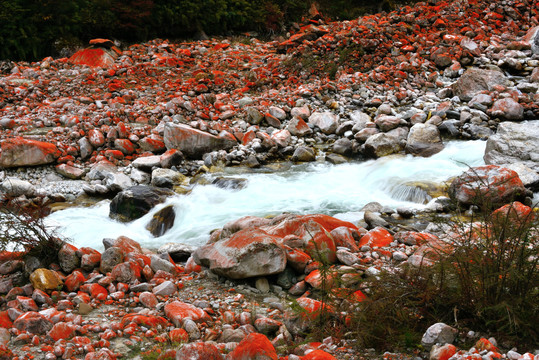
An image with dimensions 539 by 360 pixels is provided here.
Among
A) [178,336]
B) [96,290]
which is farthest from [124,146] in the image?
[178,336]

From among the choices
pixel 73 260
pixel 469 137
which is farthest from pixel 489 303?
pixel 469 137

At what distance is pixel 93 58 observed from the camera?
12.7 metres

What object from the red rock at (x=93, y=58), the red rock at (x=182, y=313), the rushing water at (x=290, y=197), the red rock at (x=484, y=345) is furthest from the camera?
the red rock at (x=93, y=58)

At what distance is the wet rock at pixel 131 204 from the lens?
6863 millimetres

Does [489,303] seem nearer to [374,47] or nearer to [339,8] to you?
[374,47]

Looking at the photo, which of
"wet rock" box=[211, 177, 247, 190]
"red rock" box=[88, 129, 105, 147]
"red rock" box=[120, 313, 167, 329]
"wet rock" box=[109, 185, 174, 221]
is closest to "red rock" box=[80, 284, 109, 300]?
"red rock" box=[120, 313, 167, 329]

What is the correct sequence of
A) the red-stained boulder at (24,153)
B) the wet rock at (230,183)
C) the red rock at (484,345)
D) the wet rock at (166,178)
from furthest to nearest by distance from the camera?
1. the red-stained boulder at (24,153)
2. the wet rock at (166,178)
3. the wet rock at (230,183)
4. the red rock at (484,345)

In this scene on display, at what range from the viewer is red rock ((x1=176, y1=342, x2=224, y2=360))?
2820 millimetres

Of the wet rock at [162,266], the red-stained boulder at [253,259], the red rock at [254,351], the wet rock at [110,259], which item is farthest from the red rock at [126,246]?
the red rock at [254,351]

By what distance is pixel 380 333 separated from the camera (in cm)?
293

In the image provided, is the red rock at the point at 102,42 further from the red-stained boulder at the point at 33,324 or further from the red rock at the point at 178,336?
the red rock at the point at 178,336

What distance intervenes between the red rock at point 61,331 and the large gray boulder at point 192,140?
224 inches

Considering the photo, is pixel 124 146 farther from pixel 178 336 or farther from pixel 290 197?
pixel 178 336

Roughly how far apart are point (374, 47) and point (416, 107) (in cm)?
302
